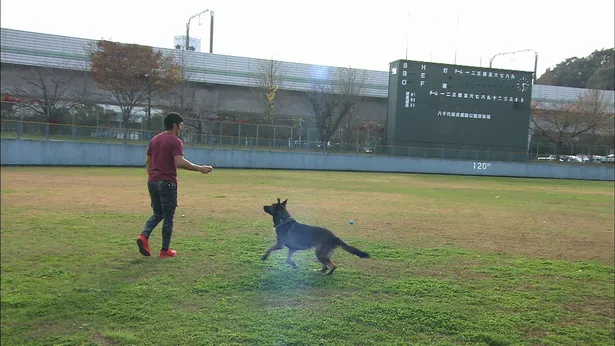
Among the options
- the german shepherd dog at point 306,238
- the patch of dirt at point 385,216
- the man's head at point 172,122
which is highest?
the man's head at point 172,122

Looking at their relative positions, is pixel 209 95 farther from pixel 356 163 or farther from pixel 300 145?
pixel 356 163

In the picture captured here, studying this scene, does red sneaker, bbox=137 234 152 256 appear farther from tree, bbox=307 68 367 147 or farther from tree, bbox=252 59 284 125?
tree, bbox=307 68 367 147

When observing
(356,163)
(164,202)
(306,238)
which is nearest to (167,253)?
(164,202)

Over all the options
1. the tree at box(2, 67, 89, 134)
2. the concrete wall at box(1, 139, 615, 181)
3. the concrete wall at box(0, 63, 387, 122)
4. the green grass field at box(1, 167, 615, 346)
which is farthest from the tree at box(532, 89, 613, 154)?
the tree at box(2, 67, 89, 134)

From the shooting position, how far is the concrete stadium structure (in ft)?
110

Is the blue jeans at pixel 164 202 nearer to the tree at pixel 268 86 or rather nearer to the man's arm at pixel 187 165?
the man's arm at pixel 187 165

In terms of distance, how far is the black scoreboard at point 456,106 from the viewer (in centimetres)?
2980

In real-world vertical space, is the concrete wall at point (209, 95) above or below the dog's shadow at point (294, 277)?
above

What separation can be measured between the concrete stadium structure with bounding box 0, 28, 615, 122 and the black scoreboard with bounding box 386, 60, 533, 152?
1370cm

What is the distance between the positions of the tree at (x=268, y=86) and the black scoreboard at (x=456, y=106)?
10.8 m

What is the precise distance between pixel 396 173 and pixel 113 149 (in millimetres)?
20329

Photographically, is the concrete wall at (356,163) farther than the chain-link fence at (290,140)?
No

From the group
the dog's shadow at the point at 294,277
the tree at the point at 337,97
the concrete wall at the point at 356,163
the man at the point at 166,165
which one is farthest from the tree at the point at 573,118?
the man at the point at 166,165

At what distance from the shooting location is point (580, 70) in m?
70.9
